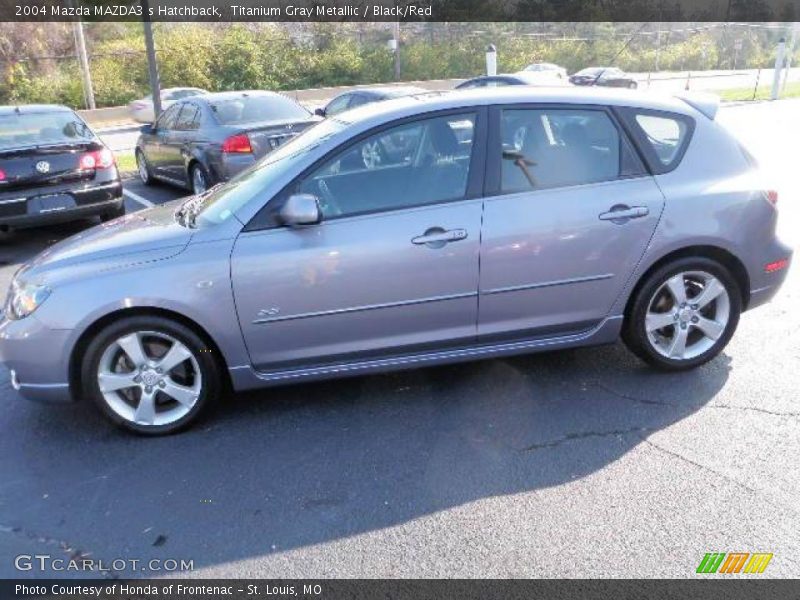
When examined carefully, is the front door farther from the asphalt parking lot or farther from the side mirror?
the asphalt parking lot

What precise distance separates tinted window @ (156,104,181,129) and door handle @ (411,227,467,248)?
7279mm

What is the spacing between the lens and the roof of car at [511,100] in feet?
12.2

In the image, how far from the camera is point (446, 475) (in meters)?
3.13

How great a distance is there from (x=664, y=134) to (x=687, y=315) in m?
1.06

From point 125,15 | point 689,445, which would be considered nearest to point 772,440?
point 689,445

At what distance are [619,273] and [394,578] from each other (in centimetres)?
209

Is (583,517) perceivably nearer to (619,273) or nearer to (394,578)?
(394,578)

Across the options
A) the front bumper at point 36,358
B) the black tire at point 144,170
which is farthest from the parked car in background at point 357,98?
the front bumper at point 36,358

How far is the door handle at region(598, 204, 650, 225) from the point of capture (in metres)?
3.66

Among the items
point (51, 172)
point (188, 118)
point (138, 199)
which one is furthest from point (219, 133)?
point (138, 199)

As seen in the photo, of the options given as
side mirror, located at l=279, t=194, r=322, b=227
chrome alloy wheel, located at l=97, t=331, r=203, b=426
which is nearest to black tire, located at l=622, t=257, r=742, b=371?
side mirror, located at l=279, t=194, r=322, b=227

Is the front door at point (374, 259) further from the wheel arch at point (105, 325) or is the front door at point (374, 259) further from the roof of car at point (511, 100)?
the wheel arch at point (105, 325)

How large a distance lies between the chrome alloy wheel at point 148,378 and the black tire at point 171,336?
2cm

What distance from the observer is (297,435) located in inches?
139
